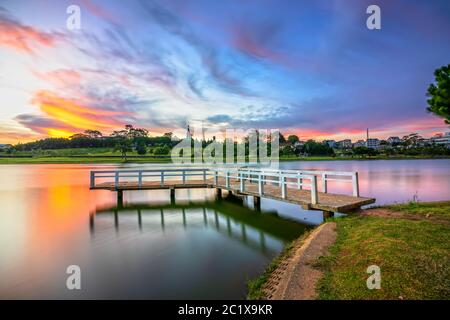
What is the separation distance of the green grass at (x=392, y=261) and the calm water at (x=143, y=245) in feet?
6.14

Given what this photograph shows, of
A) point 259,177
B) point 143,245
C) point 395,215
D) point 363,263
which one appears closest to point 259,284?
point 363,263

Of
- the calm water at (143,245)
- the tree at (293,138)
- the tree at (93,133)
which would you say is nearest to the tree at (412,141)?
the tree at (293,138)

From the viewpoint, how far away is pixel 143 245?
28.1 feet

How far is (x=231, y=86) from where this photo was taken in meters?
34.7

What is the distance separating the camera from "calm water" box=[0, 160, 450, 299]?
566cm

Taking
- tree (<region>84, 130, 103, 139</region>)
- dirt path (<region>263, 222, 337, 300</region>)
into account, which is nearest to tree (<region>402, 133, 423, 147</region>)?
dirt path (<region>263, 222, 337, 300</region>)

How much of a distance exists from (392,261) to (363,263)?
0.48 m

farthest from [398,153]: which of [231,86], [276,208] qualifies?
[276,208]

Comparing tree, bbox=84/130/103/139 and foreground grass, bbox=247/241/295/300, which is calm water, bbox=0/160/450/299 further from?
tree, bbox=84/130/103/139

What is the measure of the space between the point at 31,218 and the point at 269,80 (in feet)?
80.0

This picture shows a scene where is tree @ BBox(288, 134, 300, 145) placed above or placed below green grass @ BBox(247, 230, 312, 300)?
above

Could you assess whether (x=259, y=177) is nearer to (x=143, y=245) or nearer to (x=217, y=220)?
(x=217, y=220)

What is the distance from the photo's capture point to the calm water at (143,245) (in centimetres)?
566

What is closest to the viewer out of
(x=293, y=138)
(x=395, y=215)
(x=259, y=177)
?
(x=395, y=215)
